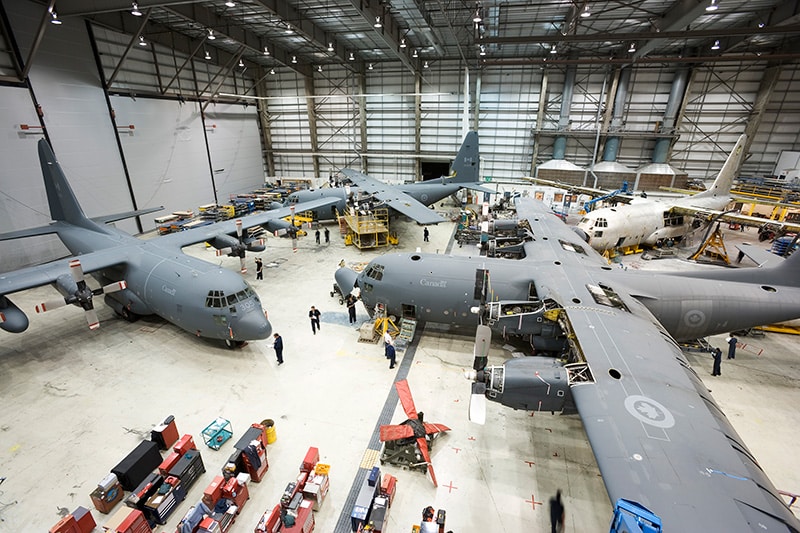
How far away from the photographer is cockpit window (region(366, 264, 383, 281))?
54.4 ft

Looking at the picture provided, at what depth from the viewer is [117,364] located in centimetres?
1488

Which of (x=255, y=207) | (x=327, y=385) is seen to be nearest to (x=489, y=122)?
(x=255, y=207)

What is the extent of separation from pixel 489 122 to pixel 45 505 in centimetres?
4592

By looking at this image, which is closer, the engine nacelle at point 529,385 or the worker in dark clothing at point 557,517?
the worker in dark clothing at point 557,517

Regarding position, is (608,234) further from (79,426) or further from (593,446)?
(79,426)

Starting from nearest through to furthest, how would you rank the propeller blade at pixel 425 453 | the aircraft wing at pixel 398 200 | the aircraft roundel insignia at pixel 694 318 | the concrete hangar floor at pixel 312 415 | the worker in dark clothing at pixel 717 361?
the concrete hangar floor at pixel 312 415 < the propeller blade at pixel 425 453 < the aircraft roundel insignia at pixel 694 318 < the worker in dark clothing at pixel 717 361 < the aircraft wing at pixel 398 200

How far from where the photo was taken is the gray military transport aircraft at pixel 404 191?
28.6 meters

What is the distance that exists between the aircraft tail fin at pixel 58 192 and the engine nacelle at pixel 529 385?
946 inches

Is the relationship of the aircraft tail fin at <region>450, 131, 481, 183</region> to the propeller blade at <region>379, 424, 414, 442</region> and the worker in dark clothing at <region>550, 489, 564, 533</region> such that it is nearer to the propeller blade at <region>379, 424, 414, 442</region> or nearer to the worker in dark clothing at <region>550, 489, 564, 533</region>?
the propeller blade at <region>379, 424, 414, 442</region>

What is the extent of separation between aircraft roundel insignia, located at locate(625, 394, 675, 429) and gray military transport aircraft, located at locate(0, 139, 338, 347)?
12.8 metres

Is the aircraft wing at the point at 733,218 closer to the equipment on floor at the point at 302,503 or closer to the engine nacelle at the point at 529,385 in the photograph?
the engine nacelle at the point at 529,385

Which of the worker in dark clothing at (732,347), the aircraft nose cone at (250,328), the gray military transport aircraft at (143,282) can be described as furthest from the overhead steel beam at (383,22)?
the worker in dark clothing at (732,347)

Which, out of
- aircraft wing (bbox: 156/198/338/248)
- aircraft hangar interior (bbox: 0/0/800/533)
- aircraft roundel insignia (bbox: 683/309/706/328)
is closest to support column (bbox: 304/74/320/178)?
aircraft hangar interior (bbox: 0/0/800/533)

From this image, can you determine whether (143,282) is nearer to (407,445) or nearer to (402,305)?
(402,305)
